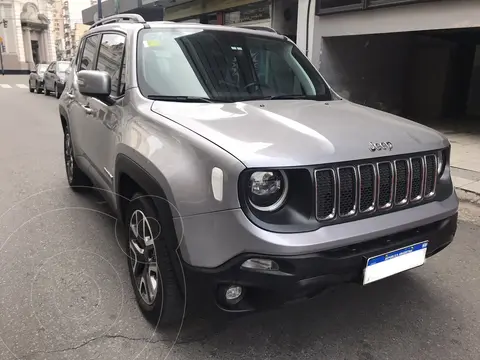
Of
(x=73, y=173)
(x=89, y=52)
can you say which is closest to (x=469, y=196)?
(x=89, y=52)

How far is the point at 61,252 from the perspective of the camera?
362 centimetres

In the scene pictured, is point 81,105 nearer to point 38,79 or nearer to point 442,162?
point 442,162

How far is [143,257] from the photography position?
8.77ft

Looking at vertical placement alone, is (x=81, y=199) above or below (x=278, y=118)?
below

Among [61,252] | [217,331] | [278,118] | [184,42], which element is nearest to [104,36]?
[184,42]

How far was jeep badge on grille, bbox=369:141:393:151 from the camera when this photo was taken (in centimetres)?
229

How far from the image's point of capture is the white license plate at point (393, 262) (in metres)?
2.22

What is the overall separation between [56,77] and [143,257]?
1732 centimetres

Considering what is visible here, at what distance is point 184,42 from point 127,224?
1.45 m

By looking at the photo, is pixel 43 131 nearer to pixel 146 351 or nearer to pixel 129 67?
pixel 129 67

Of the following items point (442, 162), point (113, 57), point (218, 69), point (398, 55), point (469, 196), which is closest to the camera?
point (442, 162)

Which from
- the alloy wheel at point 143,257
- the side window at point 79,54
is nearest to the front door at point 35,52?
the side window at point 79,54

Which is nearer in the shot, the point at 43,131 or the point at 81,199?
the point at 81,199

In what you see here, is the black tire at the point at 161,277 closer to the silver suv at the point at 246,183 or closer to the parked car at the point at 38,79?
the silver suv at the point at 246,183
